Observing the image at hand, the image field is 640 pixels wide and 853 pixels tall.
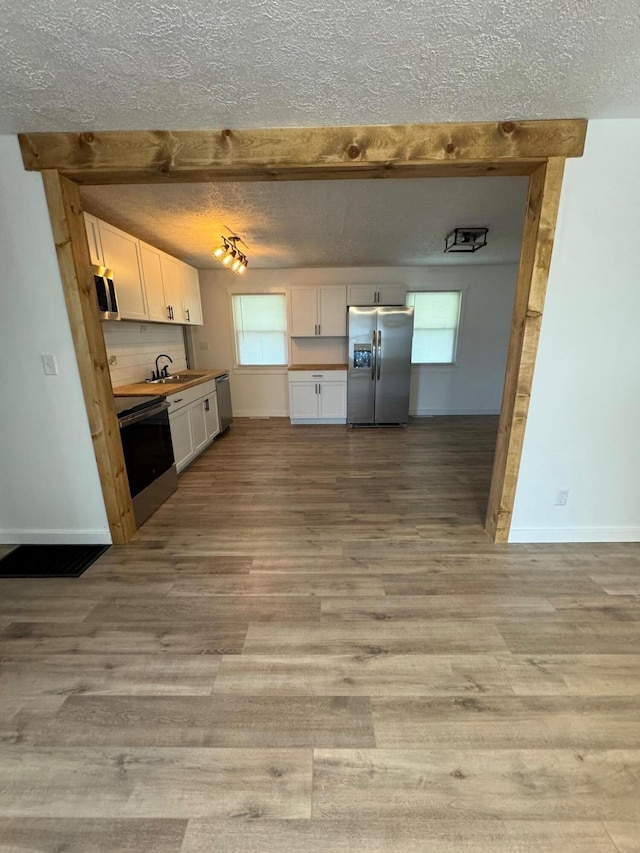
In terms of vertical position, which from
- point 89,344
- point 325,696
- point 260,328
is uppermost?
point 260,328

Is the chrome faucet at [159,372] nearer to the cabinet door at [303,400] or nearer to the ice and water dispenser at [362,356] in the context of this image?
the cabinet door at [303,400]

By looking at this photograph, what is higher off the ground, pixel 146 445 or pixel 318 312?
pixel 318 312

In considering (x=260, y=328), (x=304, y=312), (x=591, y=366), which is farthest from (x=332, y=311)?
(x=591, y=366)

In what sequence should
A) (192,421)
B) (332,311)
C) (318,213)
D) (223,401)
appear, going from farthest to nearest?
(332,311), (223,401), (192,421), (318,213)

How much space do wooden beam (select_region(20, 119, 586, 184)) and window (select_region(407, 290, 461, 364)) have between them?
12.4 ft

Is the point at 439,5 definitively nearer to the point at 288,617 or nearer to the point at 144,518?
the point at 288,617

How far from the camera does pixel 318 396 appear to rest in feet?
17.4

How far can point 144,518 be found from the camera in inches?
103

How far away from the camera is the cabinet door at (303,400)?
17.2 feet

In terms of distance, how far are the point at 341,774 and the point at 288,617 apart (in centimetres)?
68

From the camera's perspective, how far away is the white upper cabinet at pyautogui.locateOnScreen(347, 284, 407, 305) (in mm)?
5148

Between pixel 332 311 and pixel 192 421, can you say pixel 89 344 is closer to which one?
pixel 192 421

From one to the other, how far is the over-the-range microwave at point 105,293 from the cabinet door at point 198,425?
1.24 meters

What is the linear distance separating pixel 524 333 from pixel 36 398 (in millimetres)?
3018
